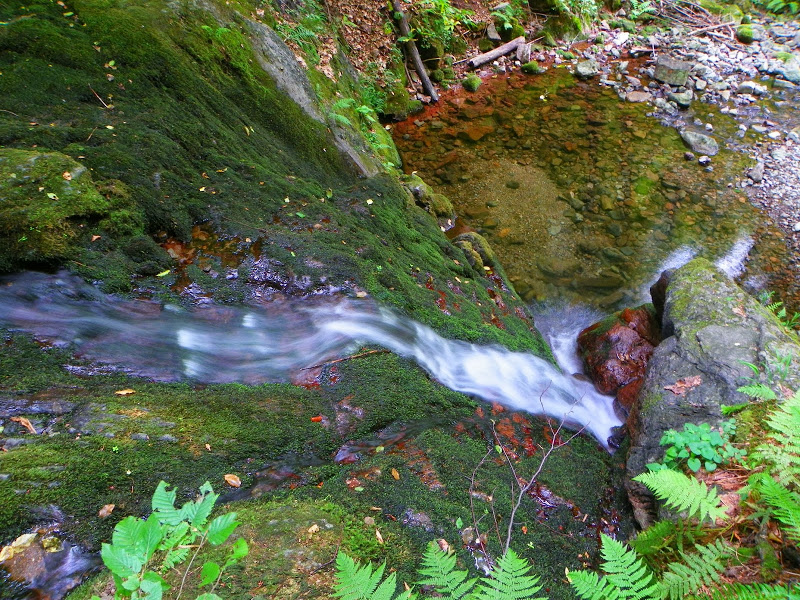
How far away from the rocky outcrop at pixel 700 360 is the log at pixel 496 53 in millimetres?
9634

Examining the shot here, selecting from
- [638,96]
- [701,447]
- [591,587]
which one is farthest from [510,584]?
[638,96]

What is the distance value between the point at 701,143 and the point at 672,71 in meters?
3.76

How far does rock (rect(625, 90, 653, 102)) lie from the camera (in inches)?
482

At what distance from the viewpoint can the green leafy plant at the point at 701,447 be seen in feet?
10.6

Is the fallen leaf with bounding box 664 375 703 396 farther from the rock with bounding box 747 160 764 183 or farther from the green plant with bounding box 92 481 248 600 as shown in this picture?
the rock with bounding box 747 160 764 183

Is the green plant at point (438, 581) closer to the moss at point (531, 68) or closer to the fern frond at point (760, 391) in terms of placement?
the fern frond at point (760, 391)

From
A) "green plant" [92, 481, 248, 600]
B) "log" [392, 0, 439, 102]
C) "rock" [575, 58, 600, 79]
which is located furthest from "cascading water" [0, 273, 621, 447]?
"rock" [575, 58, 600, 79]

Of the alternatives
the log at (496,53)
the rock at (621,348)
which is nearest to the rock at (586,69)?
the log at (496,53)

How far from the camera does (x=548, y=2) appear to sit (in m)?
14.1

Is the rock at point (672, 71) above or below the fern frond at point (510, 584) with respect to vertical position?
below

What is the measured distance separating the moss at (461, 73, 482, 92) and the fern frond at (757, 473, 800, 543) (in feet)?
37.1

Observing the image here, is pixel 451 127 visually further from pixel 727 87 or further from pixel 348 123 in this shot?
pixel 727 87

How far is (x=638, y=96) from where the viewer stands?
1233 centimetres

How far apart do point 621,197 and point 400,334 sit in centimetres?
667
